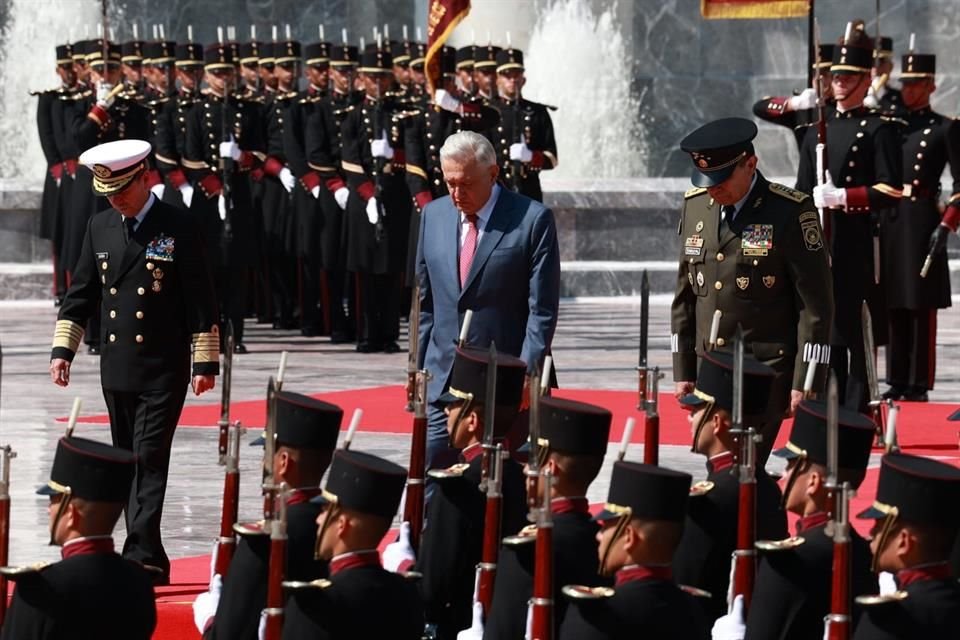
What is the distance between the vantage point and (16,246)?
23141 millimetres

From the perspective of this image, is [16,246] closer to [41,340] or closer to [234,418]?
[41,340]

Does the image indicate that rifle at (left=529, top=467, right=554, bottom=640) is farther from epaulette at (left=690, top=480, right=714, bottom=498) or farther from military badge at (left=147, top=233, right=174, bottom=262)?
military badge at (left=147, top=233, right=174, bottom=262)

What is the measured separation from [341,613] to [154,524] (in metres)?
2.98

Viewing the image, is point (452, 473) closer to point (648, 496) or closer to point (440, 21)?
point (648, 496)

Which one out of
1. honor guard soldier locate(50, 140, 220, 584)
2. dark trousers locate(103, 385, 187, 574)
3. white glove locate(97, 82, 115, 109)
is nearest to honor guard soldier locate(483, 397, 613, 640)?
dark trousers locate(103, 385, 187, 574)

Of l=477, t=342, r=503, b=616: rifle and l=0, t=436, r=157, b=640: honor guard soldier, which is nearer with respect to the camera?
l=0, t=436, r=157, b=640: honor guard soldier

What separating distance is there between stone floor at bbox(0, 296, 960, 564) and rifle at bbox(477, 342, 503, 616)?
266 centimetres

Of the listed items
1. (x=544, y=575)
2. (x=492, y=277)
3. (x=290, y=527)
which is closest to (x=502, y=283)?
(x=492, y=277)

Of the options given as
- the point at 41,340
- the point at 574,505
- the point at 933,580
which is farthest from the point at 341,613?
the point at 41,340

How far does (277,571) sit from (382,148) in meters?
12.0

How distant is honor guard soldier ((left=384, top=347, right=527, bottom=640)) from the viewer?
8.00 meters

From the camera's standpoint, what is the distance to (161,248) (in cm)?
952

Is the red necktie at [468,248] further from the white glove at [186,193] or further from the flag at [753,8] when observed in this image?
the flag at [753,8]

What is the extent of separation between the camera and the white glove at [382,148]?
60.4 feet
